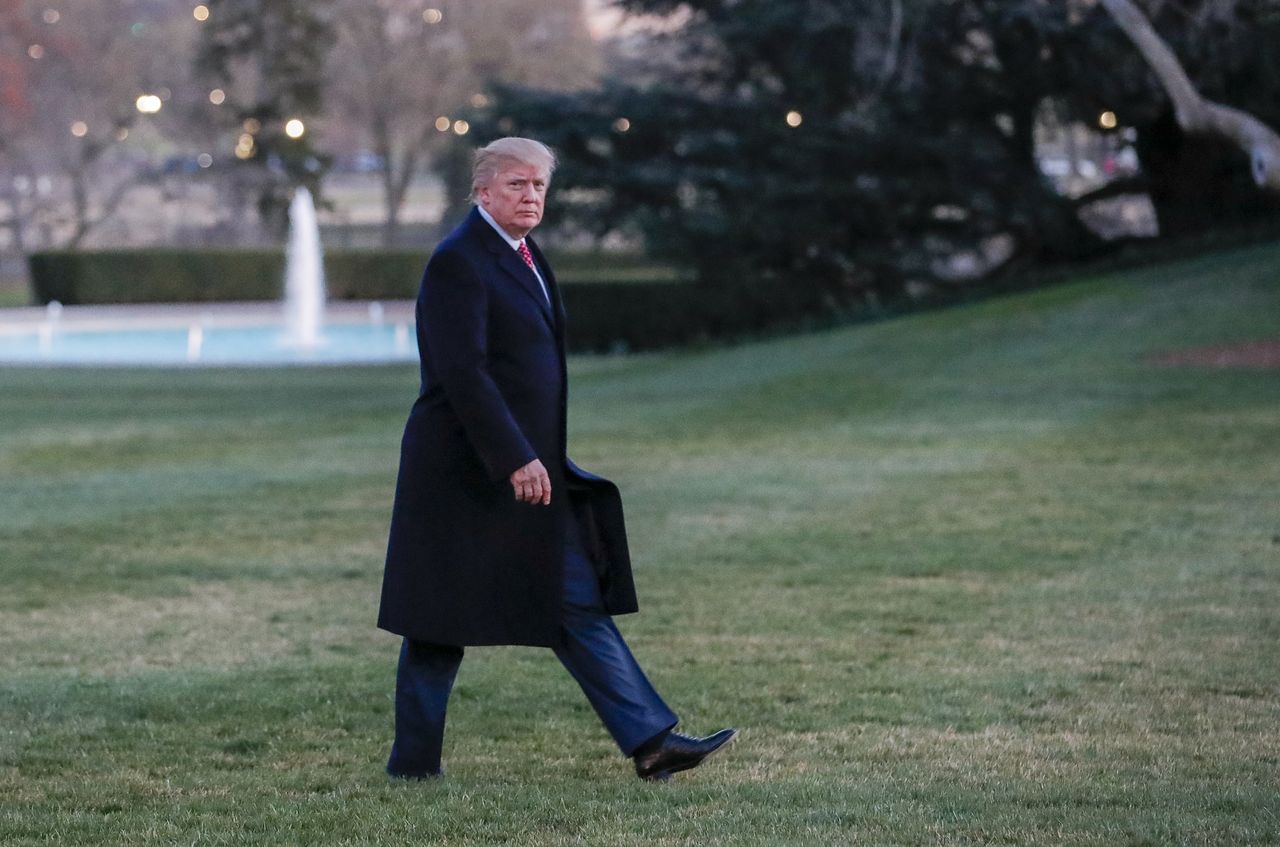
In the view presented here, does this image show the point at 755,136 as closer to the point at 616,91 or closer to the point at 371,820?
the point at 616,91

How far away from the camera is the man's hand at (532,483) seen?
5.05 m

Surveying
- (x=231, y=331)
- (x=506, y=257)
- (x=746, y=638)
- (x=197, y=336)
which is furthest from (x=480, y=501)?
(x=231, y=331)

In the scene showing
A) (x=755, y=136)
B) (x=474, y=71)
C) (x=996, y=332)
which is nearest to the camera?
(x=996, y=332)

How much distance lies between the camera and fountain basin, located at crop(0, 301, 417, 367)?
3212cm

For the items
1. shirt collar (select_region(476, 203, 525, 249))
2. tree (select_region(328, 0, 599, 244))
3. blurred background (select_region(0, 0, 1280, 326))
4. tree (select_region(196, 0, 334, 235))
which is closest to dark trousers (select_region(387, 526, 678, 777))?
shirt collar (select_region(476, 203, 525, 249))

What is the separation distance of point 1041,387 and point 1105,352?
2515mm

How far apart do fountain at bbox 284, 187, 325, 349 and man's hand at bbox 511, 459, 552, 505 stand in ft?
106

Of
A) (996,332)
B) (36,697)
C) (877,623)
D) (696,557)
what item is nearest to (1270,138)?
(996,332)

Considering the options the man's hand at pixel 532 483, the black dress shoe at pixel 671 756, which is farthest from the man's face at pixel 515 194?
the black dress shoe at pixel 671 756

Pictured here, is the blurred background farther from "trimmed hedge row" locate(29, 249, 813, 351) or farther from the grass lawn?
the grass lawn

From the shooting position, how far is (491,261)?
522cm

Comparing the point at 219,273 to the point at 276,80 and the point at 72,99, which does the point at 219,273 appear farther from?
the point at 72,99

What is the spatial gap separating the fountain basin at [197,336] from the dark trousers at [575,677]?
Answer: 83.0 feet

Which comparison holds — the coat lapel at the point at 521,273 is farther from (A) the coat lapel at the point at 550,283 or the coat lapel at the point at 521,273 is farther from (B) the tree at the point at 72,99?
(B) the tree at the point at 72,99
